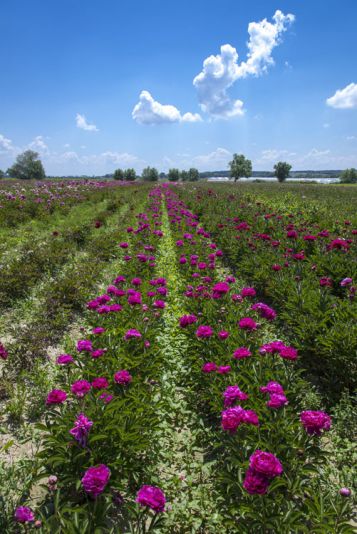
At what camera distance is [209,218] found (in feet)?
41.1

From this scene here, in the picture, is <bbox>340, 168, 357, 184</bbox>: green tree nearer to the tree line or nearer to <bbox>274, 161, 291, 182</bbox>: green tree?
the tree line

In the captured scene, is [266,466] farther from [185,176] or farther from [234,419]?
[185,176]

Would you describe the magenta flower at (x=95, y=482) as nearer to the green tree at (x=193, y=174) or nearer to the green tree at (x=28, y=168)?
the green tree at (x=28, y=168)

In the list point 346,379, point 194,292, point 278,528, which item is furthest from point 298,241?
point 278,528

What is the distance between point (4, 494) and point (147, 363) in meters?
1.65

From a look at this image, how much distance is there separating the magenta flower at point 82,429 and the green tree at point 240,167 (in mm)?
112641

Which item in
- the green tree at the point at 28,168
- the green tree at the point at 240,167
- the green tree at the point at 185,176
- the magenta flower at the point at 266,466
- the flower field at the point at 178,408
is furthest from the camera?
the green tree at the point at 185,176

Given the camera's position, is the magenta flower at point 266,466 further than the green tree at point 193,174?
No

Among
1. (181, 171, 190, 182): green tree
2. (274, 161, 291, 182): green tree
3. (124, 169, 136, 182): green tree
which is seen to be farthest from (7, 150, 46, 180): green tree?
(274, 161, 291, 182): green tree

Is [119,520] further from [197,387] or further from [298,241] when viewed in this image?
[298,241]

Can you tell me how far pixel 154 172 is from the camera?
314 ft

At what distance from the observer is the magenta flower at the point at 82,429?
1.92 metres

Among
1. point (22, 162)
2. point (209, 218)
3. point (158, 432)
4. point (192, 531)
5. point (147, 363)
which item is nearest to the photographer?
point (192, 531)

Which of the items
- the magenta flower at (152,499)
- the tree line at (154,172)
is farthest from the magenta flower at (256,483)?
the tree line at (154,172)
